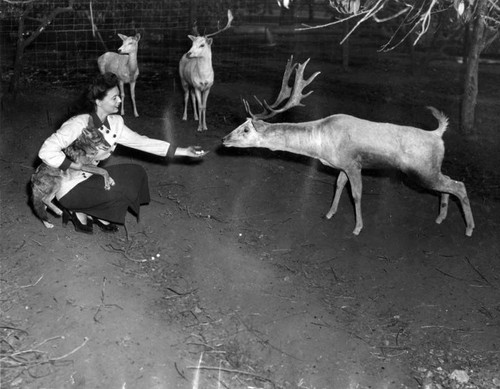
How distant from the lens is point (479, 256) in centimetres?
578

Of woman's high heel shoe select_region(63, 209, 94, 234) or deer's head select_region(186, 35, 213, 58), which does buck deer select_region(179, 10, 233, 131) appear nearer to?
deer's head select_region(186, 35, 213, 58)

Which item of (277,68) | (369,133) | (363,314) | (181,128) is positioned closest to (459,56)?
(277,68)

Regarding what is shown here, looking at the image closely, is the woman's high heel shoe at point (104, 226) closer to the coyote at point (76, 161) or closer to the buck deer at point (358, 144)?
the coyote at point (76, 161)

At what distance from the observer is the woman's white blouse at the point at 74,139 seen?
4887 mm

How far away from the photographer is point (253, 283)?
5.22m

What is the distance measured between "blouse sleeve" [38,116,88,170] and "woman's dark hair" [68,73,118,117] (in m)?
0.13

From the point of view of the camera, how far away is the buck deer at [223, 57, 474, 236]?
5.78 metres

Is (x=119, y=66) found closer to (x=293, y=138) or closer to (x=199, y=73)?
(x=199, y=73)

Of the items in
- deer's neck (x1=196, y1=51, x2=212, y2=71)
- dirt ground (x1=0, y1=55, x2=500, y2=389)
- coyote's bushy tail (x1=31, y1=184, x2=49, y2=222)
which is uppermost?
deer's neck (x1=196, y1=51, x2=212, y2=71)

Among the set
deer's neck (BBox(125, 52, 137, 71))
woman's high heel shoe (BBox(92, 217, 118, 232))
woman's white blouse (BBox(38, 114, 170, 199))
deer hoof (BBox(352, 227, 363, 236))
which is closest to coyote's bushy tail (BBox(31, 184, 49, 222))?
woman's white blouse (BBox(38, 114, 170, 199))

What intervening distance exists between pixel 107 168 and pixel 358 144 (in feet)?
7.39

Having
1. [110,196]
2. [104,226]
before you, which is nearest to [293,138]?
[110,196]

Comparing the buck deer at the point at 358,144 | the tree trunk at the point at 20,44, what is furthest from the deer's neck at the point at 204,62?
the tree trunk at the point at 20,44

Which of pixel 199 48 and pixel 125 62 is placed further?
pixel 125 62
